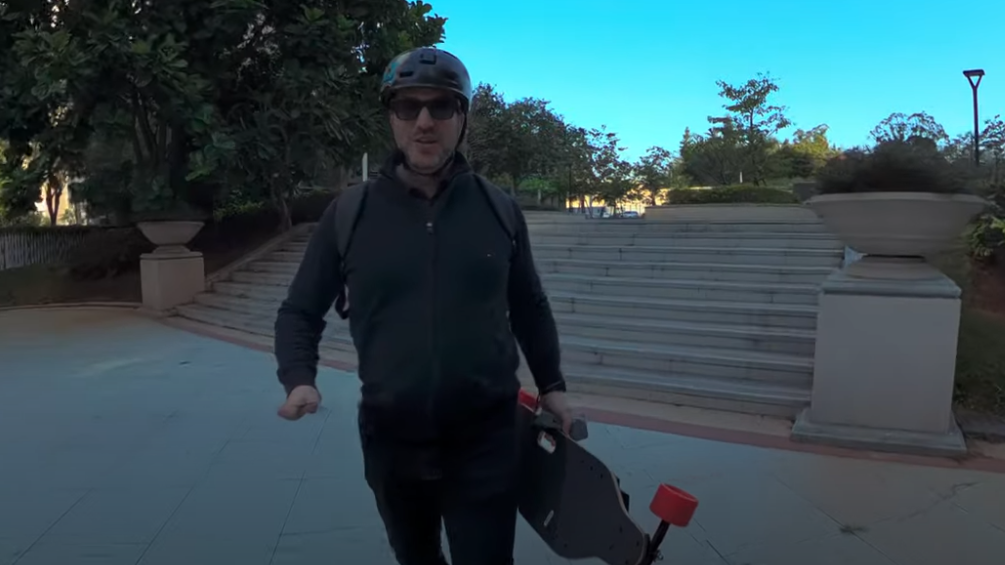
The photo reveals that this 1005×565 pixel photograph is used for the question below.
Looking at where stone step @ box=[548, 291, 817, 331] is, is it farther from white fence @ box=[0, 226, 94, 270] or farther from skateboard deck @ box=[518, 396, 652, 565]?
white fence @ box=[0, 226, 94, 270]

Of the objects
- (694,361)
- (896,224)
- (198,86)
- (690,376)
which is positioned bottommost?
(690,376)

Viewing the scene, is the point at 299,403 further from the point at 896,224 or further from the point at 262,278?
the point at 262,278

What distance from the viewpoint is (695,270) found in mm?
7457

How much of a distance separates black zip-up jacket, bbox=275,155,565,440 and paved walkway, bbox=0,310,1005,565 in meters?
1.52

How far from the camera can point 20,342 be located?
8031 millimetres

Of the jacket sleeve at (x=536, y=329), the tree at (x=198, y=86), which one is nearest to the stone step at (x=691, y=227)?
the tree at (x=198, y=86)

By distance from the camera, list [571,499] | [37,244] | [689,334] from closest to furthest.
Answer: [571,499] < [689,334] < [37,244]

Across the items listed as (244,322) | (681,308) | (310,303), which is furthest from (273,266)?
(310,303)

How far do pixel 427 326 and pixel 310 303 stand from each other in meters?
0.34

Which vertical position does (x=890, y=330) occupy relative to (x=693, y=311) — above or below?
above

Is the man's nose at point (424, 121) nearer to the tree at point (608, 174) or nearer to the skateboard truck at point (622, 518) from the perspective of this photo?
the skateboard truck at point (622, 518)

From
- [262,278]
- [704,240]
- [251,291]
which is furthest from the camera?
[262,278]

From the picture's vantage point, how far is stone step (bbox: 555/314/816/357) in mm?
5676

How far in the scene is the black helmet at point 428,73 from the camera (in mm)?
1546
